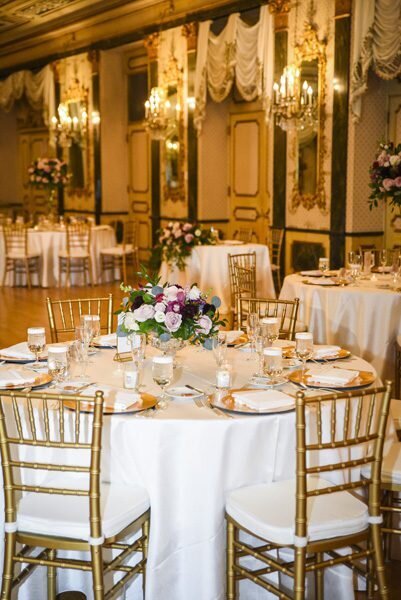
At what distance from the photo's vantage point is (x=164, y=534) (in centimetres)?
288

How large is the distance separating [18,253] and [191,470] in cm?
911

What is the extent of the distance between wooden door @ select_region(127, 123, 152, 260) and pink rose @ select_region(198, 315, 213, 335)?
403 inches

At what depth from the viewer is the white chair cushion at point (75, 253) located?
1157cm

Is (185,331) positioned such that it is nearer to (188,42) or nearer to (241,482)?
(241,482)

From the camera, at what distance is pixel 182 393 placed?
10.4 feet

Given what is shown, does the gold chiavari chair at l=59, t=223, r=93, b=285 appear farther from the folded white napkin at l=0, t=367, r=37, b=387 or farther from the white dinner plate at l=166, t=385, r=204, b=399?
the white dinner plate at l=166, t=385, r=204, b=399

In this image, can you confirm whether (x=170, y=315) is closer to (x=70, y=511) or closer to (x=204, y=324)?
(x=204, y=324)

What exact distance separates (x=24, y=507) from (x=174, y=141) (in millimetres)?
10182

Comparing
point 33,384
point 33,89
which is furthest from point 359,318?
point 33,89

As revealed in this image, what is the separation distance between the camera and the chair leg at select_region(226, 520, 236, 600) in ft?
9.30

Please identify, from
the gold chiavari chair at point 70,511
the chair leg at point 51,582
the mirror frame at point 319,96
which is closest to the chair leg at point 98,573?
the gold chiavari chair at point 70,511

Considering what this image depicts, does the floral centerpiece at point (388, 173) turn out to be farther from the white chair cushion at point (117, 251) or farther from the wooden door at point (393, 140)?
the white chair cushion at point (117, 251)

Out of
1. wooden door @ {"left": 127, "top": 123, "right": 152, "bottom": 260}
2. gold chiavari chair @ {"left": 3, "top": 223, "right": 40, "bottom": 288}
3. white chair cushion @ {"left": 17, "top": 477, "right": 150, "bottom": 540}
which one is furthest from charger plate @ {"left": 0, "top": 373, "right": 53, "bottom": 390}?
wooden door @ {"left": 127, "top": 123, "right": 152, "bottom": 260}

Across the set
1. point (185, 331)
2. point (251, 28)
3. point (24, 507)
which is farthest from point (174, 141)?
point (24, 507)
